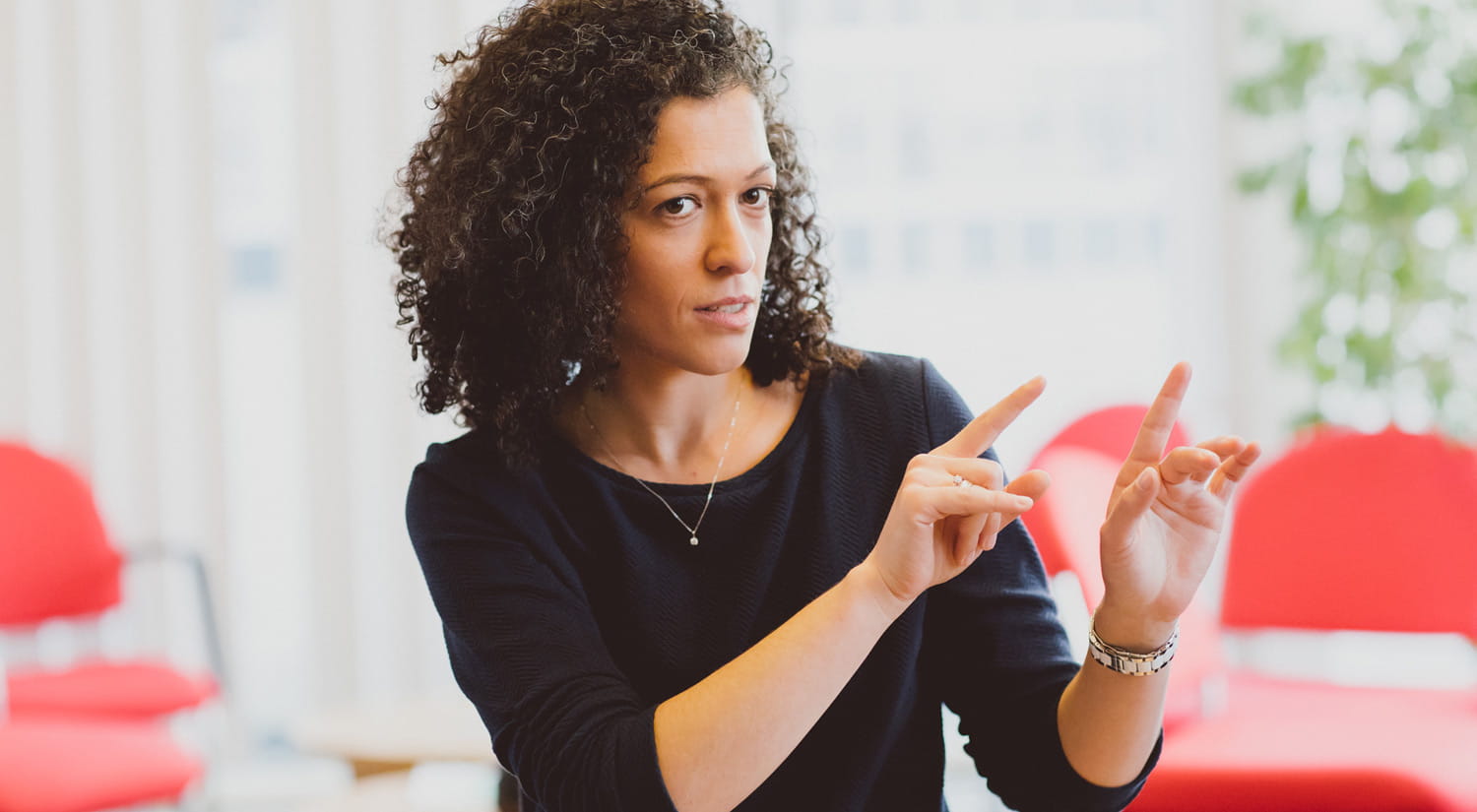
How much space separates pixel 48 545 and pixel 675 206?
239 centimetres

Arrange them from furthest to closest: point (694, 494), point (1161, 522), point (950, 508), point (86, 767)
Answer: point (86, 767), point (694, 494), point (1161, 522), point (950, 508)

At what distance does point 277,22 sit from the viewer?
3.84 meters

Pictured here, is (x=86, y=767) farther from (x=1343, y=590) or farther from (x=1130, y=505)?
(x=1343, y=590)

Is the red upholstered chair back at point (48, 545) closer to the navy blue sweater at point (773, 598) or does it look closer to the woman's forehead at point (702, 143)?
the navy blue sweater at point (773, 598)

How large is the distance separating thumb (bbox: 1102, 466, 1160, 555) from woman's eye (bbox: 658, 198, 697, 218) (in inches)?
17.6

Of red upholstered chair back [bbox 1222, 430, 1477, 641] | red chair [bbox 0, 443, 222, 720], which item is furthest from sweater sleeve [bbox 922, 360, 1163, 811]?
red chair [bbox 0, 443, 222, 720]

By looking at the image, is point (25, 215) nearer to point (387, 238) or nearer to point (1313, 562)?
point (387, 238)

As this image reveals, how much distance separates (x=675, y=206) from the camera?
126 cm

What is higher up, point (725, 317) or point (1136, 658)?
point (725, 317)

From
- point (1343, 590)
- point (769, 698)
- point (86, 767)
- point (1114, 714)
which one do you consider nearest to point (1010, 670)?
point (1114, 714)

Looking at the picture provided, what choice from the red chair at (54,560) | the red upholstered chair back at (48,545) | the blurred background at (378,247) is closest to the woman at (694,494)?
the red chair at (54,560)

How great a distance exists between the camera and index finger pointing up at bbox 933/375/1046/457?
1.10 meters

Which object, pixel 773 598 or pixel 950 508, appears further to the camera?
pixel 773 598

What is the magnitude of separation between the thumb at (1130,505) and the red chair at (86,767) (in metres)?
1.83
